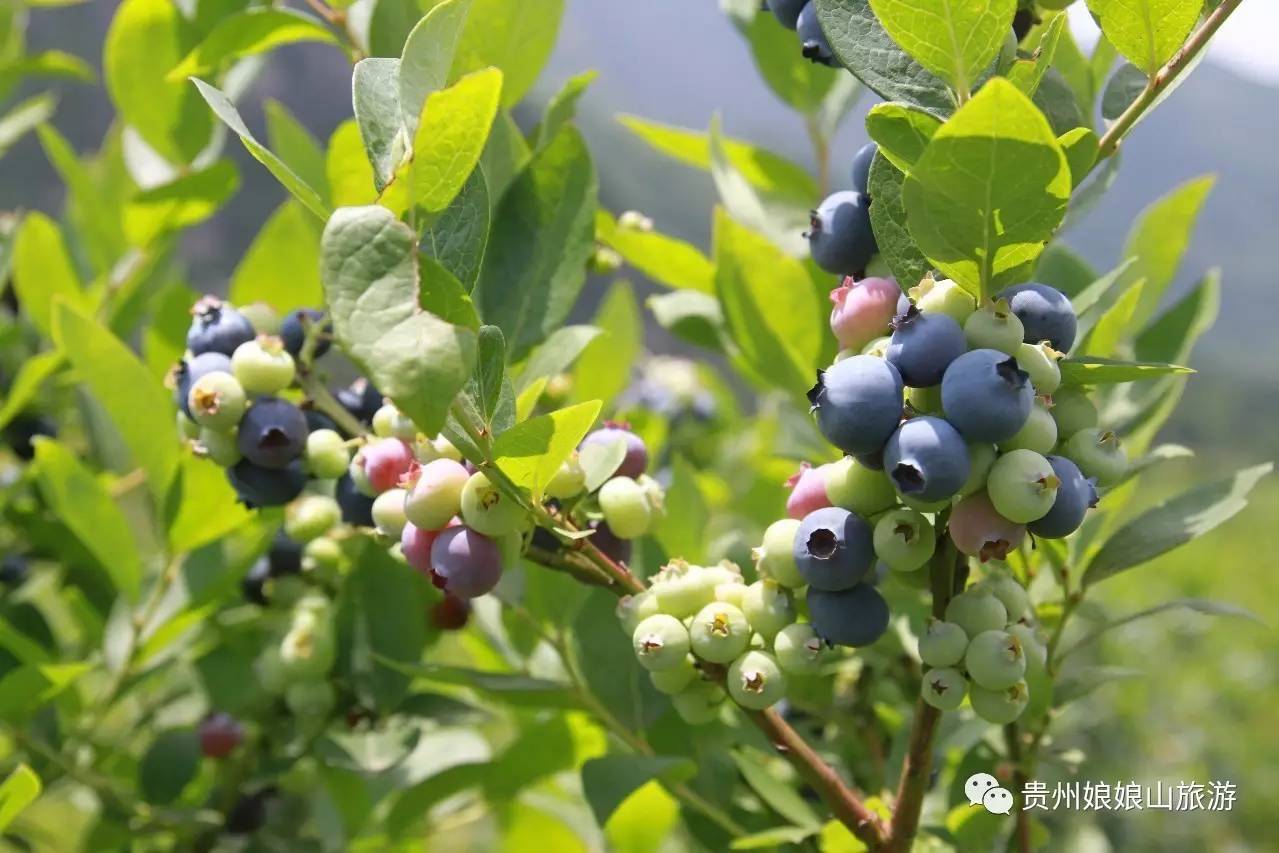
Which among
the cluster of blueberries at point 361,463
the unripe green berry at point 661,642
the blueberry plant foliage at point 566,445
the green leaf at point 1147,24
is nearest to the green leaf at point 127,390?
the blueberry plant foliage at point 566,445

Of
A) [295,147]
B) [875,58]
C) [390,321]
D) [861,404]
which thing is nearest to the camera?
[390,321]

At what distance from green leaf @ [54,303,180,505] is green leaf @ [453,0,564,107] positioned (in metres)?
0.46

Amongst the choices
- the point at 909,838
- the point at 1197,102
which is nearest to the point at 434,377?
the point at 909,838

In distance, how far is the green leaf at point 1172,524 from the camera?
3.17ft

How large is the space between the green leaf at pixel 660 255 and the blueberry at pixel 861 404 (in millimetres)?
542

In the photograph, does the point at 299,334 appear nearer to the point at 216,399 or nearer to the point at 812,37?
the point at 216,399

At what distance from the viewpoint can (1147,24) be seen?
2.49 ft

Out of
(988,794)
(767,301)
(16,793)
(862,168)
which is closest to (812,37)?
(862,168)

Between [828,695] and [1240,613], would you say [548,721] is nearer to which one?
[828,695]

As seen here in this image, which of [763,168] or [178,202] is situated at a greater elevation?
[763,168]

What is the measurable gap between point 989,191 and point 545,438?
0.30 meters

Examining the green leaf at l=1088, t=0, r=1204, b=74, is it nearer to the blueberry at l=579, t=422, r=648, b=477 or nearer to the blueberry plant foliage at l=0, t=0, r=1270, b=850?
the blueberry plant foliage at l=0, t=0, r=1270, b=850

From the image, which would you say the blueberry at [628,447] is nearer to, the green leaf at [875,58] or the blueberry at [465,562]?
the blueberry at [465,562]

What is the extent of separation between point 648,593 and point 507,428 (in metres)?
0.20
